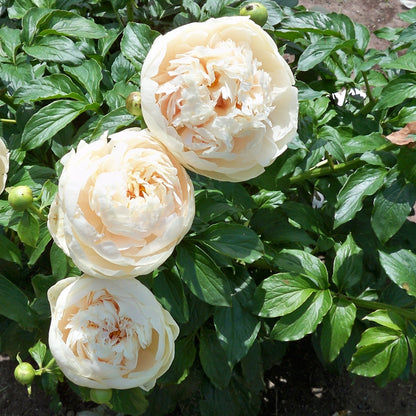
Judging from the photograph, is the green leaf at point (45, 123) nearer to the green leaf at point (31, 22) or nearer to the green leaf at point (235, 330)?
the green leaf at point (31, 22)

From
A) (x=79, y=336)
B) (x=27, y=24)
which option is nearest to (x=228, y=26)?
(x=79, y=336)

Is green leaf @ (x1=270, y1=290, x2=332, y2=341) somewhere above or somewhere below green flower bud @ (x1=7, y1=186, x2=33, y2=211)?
below

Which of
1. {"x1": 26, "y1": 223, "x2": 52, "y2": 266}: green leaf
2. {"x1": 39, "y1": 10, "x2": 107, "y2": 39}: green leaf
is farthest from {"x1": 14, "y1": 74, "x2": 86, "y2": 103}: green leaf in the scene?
{"x1": 26, "y1": 223, "x2": 52, "y2": 266}: green leaf

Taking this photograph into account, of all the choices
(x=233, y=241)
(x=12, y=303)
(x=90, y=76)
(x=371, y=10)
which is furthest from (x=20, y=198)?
(x=371, y=10)

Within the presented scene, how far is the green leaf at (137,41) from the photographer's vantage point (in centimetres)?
122

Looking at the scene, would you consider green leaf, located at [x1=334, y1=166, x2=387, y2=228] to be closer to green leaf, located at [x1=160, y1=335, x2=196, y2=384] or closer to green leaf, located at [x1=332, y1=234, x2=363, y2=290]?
green leaf, located at [x1=332, y1=234, x2=363, y2=290]

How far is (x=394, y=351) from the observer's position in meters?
1.28

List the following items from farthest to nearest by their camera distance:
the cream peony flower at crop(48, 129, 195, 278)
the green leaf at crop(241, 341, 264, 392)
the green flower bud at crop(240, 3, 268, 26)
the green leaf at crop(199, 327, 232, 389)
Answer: the green leaf at crop(241, 341, 264, 392)
the green leaf at crop(199, 327, 232, 389)
the green flower bud at crop(240, 3, 268, 26)
the cream peony flower at crop(48, 129, 195, 278)

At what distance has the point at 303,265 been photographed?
55.3 inches

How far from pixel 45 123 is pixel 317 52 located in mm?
677

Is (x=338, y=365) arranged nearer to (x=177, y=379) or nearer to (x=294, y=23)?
(x=177, y=379)

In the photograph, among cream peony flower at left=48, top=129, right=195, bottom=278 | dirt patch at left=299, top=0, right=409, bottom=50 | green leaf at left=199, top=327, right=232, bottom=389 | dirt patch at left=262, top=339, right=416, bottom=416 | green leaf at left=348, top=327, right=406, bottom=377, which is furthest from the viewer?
dirt patch at left=299, top=0, right=409, bottom=50

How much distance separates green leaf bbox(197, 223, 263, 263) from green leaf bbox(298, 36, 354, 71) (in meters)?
0.48

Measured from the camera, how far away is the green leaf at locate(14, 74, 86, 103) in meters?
1.29
